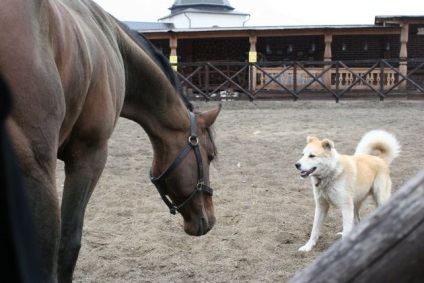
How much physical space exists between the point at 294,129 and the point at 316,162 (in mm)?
7197

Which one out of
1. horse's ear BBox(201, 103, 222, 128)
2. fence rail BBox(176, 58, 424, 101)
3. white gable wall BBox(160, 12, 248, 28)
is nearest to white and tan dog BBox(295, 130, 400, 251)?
horse's ear BBox(201, 103, 222, 128)

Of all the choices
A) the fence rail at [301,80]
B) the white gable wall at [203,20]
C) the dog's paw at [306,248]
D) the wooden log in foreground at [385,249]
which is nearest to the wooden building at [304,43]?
the fence rail at [301,80]

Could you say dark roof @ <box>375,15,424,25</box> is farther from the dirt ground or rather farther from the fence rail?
the dirt ground

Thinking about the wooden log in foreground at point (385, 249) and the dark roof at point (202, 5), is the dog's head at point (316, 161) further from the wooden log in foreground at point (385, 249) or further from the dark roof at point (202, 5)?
the dark roof at point (202, 5)

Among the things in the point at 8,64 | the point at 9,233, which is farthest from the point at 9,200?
the point at 8,64

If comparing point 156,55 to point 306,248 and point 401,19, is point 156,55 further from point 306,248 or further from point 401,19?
point 401,19

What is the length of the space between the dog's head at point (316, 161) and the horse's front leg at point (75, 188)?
307cm

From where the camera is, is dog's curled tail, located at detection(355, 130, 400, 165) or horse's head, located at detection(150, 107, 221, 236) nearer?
horse's head, located at detection(150, 107, 221, 236)

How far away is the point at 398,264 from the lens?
1.01 metres

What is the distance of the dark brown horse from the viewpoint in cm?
195

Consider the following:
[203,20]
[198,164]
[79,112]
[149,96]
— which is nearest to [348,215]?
[198,164]

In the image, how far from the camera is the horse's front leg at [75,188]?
9.07ft

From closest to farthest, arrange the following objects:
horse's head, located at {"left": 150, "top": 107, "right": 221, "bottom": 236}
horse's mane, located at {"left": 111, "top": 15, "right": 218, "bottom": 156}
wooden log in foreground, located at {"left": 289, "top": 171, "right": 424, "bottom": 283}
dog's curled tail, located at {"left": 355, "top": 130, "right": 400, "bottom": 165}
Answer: wooden log in foreground, located at {"left": 289, "top": 171, "right": 424, "bottom": 283}, horse's mane, located at {"left": 111, "top": 15, "right": 218, "bottom": 156}, horse's head, located at {"left": 150, "top": 107, "right": 221, "bottom": 236}, dog's curled tail, located at {"left": 355, "top": 130, "right": 400, "bottom": 165}

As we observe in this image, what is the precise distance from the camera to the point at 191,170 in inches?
157
